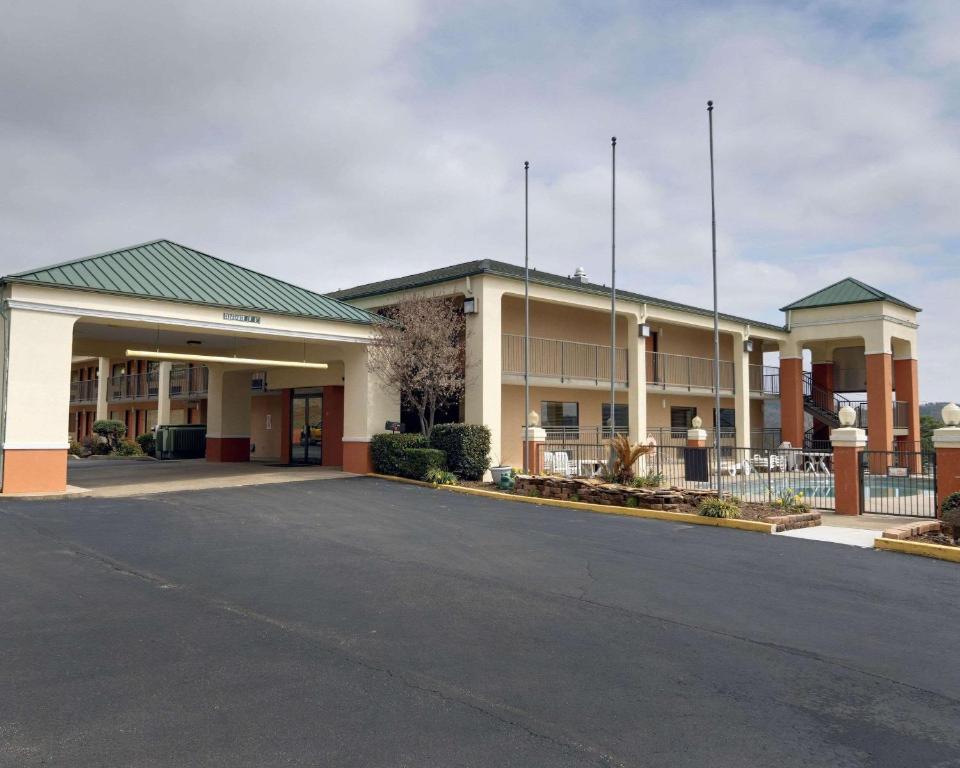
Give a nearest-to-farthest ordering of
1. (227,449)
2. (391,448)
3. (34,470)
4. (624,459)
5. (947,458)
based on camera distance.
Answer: (947,458), (34,470), (624,459), (391,448), (227,449)

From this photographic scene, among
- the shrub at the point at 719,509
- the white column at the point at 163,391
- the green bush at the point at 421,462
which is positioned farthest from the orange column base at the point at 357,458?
the white column at the point at 163,391

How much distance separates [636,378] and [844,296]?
11198 mm

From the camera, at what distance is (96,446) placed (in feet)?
123

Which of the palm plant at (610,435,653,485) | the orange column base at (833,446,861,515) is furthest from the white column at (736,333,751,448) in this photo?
the orange column base at (833,446,861,515)

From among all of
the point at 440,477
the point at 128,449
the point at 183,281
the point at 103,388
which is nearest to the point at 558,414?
the point at 440,477

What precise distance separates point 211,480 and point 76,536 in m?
8.86

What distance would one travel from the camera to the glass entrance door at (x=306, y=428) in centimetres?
2609

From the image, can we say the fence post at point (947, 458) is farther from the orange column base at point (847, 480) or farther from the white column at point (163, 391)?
the white column at point (163, 391)

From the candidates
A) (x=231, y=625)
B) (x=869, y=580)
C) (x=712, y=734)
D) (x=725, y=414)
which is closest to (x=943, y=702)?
(x=712, y=734)

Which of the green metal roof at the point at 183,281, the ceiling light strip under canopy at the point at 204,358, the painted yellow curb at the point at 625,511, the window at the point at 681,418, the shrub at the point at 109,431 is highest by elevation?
the green metal roof at the point at 183,281

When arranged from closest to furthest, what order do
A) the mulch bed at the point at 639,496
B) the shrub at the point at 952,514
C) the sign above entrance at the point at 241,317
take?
the shrub at the point at 952,514, the mulch bed at the point at 639,496, the sign above entrance at the point at 241,317

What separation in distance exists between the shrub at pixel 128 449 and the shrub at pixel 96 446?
1.83 ft

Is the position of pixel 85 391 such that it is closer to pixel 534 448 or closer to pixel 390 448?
pixel 390 448

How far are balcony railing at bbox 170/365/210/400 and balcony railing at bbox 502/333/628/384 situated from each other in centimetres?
1808
